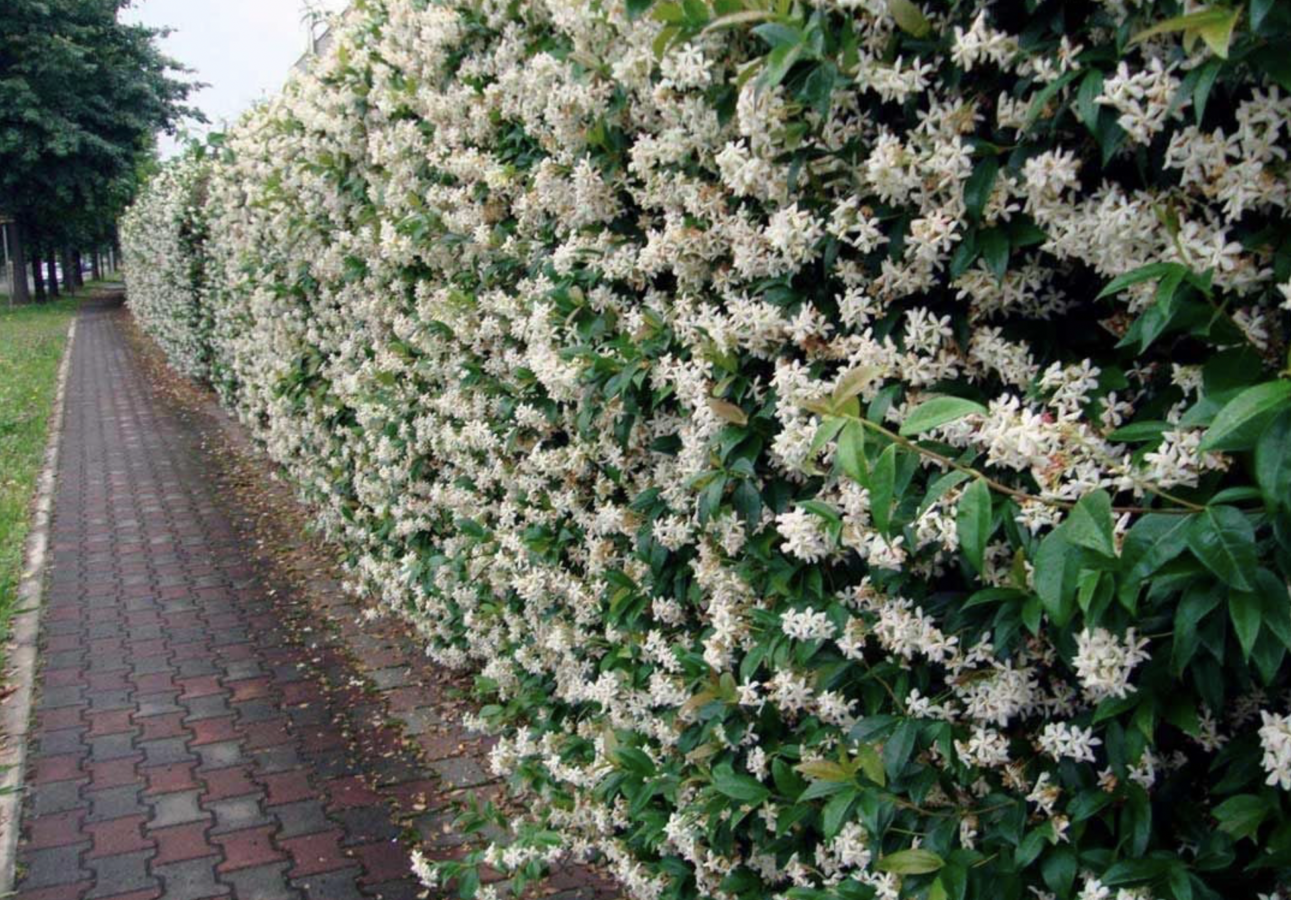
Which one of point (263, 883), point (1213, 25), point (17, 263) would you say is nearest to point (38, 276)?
point (17, 263)

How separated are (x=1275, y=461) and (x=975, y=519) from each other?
371mm

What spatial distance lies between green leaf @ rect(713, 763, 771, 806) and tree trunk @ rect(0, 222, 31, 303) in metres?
39.8

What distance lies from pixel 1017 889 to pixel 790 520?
2.34 ft

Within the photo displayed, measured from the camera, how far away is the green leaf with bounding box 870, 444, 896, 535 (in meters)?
1.54

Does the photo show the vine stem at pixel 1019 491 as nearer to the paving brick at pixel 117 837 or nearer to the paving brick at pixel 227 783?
the paving brick at pixel 117 837

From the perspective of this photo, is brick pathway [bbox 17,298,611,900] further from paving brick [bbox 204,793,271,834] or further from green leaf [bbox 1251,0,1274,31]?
green leaf [bbox 1251,0,1274,31]

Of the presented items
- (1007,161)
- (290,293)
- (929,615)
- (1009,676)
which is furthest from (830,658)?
(290,293)

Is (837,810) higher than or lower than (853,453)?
lower

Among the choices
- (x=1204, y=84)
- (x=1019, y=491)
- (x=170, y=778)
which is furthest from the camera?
(x=170, y=778)

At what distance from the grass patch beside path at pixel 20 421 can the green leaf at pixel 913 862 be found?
5.66 m

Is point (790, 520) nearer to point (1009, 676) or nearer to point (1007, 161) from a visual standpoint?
point (1009, 676)

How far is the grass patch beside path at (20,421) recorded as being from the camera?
316 inches

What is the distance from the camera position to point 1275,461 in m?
1.27

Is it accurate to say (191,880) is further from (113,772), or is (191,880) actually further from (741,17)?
(741,17)
